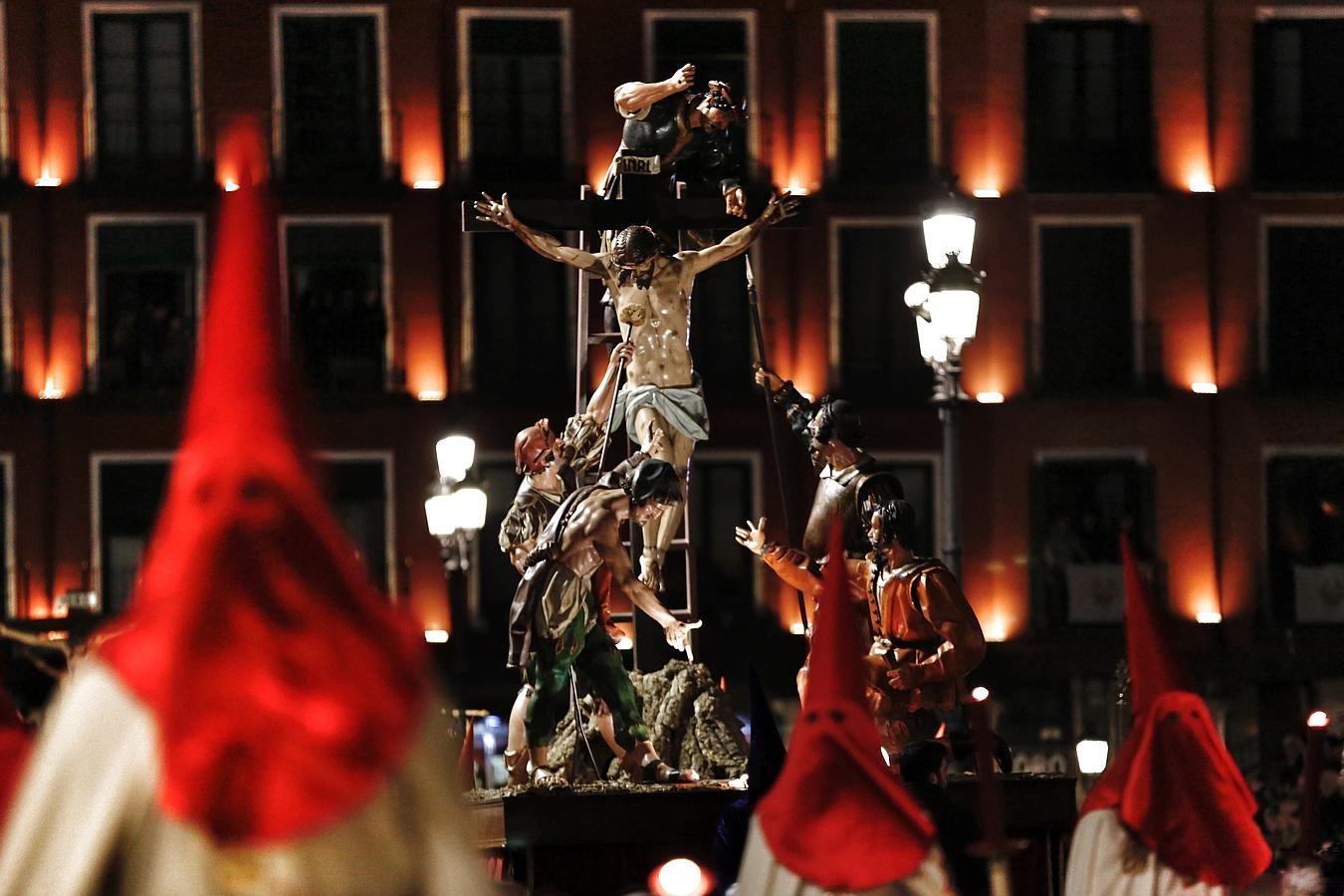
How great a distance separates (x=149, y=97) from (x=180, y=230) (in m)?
1.77

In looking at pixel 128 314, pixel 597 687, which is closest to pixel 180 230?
pixel 128 314

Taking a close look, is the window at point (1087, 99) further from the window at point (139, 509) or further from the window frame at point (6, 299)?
the window frame at point (6, 299)

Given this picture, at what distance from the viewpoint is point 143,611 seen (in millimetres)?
3775

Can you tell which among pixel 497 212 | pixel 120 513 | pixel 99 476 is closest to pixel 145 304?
pixel 99 476

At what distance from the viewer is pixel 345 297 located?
105ft

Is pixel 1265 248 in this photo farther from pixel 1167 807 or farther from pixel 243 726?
pixel 243 726

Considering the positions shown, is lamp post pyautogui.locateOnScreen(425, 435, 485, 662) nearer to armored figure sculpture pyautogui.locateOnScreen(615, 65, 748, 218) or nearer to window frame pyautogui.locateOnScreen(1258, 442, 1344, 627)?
armored figure sculpture pyautogui.locateOnScreen(615, 65, 748, 218)

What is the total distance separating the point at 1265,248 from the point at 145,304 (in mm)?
14288

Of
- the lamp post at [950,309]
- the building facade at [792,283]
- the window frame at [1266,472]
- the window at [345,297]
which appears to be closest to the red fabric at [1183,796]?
the lamp post at [950,309]

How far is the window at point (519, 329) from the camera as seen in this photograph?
3189 centimetres

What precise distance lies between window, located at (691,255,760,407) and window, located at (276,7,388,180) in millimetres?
4417

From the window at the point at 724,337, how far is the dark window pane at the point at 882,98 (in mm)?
2300

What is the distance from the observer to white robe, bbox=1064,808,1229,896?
22.6 ft

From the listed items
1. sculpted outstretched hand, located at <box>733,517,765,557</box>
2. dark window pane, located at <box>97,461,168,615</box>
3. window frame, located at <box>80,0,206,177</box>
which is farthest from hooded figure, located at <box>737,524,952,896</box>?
window frame, located at <box>80,0,206,177</box>
